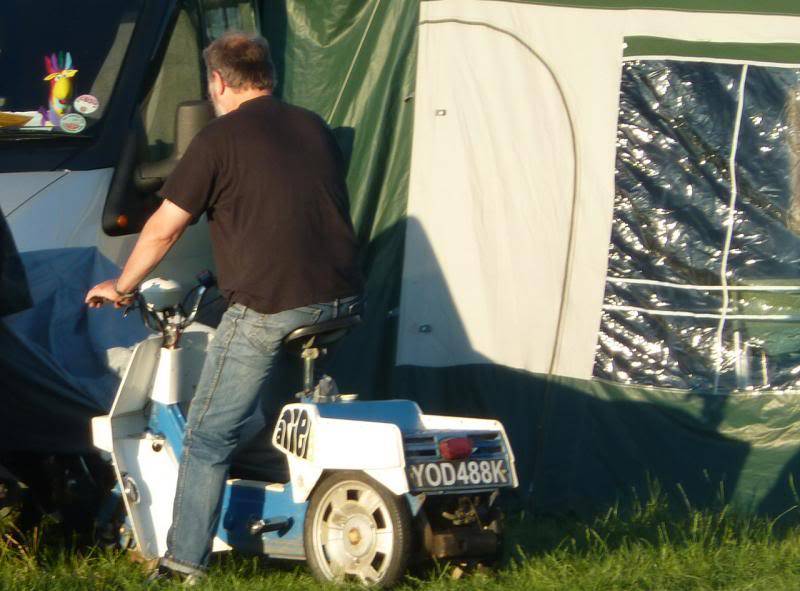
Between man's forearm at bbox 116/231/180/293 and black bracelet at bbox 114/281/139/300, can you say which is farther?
black bracelet at bbox 114/281/139/300

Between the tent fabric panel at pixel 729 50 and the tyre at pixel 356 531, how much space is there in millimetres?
2792

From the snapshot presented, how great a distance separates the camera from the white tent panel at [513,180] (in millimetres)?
6039

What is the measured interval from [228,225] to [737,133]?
108 inches

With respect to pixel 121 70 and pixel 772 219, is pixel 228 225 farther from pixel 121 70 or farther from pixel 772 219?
pixel 772 219

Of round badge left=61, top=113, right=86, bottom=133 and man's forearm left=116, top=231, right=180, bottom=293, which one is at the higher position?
round badge left=61, top=113, right=86, bottom=133

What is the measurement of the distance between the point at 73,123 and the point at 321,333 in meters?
1.77

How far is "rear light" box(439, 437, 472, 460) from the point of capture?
425cm

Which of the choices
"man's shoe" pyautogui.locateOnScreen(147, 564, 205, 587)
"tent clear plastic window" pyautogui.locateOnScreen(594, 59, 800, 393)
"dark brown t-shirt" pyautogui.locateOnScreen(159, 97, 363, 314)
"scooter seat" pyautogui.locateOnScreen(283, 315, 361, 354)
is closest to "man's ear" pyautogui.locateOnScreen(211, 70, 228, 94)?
"dark brown t-shirt" pyautogui.locateOnScreen(159, 97, 363, 314)

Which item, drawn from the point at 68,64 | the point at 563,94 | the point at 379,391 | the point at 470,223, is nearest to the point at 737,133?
the point at 563,94

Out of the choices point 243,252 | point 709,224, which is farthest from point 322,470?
point 709,224

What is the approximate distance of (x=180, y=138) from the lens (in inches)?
210

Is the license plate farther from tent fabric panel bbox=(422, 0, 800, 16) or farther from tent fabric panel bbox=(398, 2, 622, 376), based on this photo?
tent fabric panel bbox=(422, 0, 800, 16)

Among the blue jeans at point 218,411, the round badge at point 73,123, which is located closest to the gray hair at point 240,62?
the blue jeans at point 218,411

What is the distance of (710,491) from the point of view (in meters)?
6.11
